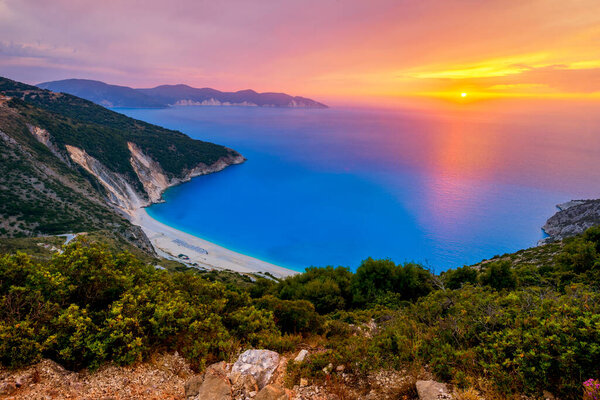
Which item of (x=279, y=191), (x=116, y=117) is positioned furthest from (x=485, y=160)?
(x=116, y=117)

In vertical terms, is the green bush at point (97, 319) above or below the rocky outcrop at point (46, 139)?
below

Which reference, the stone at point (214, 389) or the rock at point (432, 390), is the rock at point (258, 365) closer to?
the stone at point (214, 389)

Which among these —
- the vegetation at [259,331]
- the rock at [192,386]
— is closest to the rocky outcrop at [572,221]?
the vegetation at [259,331]

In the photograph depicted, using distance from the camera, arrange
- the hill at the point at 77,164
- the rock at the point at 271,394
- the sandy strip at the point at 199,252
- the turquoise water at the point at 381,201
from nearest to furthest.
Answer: the rock at the point at 271,394 < the hill at the point at 77,164 < the sandy strip at the point at 199,252 < the turquoise water at the point at 381,201

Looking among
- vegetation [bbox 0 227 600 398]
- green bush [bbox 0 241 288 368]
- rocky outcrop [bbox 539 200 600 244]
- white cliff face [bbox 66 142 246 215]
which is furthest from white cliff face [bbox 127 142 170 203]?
rocky outcrop [bbox 539 200 600 244]

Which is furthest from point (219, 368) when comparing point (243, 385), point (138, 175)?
point (138, 175)

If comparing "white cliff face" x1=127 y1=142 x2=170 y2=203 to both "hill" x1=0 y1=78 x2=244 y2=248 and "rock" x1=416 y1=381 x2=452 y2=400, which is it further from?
"rock" x1=416 y1=381 x2=452 y2=400

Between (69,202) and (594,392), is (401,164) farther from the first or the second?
(594,392)
